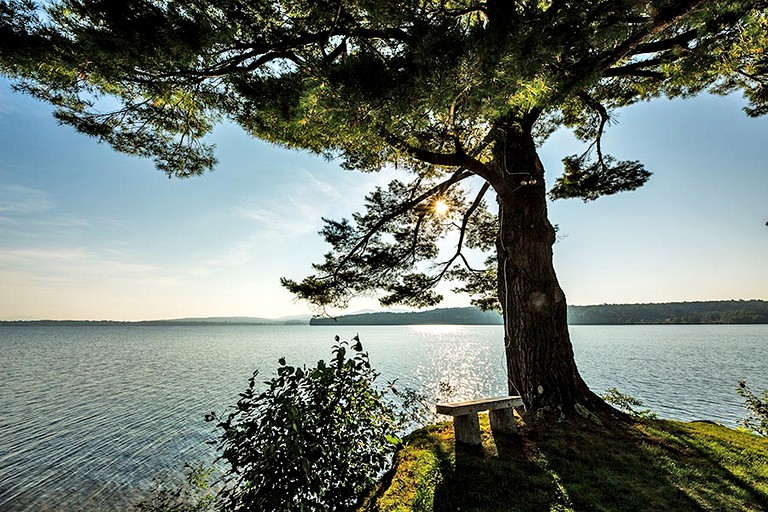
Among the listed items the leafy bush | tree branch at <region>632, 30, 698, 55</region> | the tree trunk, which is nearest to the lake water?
the leafy bush

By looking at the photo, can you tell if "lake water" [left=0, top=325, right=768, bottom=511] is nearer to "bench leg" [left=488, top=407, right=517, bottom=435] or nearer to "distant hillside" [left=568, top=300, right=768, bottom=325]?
"bench leg" [left=488, top=407, right=517, bottom=435]

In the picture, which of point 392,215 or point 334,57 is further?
point 392,215

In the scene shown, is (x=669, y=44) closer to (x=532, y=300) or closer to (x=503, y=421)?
(x=532, y=300)

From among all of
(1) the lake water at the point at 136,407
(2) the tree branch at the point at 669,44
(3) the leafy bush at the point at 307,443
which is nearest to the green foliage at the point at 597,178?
(2) the tree branch at the point at 669,44

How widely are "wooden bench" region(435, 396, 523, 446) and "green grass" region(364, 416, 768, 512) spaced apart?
15cm

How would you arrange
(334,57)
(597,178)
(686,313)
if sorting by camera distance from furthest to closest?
(686,313) < (597,178) < (334,57)

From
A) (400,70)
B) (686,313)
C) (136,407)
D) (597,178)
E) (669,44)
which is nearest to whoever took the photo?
(400,70)

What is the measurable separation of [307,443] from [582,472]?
9.17 ft

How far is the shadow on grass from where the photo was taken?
9.93 feet

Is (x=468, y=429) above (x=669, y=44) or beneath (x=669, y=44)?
beneath

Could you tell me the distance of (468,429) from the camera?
13.6 ft

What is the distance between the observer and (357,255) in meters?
7.51

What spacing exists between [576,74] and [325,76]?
199cm

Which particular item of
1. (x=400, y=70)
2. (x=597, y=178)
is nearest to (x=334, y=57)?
(x=400, y=70)
